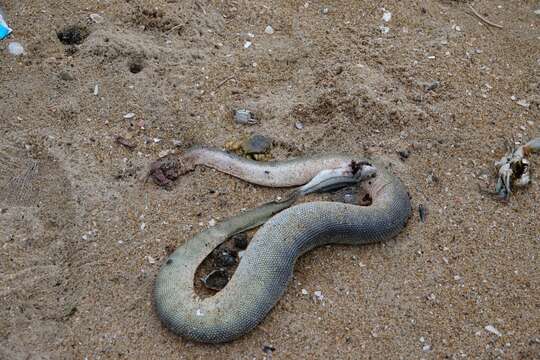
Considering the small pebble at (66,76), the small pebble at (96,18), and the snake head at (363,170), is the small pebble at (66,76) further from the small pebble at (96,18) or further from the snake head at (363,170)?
the snake head at (363,170)

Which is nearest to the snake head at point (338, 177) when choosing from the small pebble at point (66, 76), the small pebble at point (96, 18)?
the small pebble at point (66, 76)

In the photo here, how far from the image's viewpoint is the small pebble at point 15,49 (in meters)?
4.52

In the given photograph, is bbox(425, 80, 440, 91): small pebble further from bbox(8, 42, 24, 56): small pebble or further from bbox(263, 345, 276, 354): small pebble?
bbox(8, 42, 24, 56): small pebble

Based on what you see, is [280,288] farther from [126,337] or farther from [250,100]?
[250,100]

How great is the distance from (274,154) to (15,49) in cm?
241

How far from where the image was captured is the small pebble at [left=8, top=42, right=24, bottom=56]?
452 cm

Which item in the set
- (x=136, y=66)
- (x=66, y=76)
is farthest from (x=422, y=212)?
(x=66, y=76)

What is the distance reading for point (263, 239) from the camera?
347 cm

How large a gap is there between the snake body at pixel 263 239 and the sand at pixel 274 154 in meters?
0.11

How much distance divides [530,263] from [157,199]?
2.60 m

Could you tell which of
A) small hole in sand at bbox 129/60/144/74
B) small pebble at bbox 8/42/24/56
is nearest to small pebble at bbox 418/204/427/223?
small hole in sand at bbox 129/60/144/74

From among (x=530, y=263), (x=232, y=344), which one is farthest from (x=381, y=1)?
(x=232, y=344)

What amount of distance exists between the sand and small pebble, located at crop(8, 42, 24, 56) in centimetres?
4

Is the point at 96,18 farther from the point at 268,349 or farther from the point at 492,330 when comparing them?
the point at 492,330
